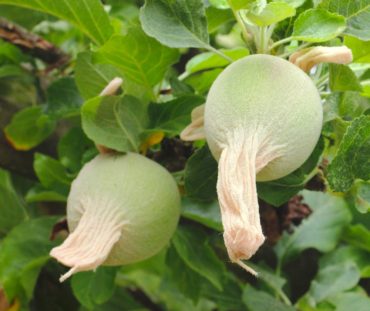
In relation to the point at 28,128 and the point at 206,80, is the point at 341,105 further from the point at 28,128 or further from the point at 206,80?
the point at 28,128

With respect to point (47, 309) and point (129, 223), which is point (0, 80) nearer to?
point (47, 309)

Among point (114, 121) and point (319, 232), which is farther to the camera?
point (319, 232)

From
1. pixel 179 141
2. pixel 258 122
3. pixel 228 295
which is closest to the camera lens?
pixel 258 122

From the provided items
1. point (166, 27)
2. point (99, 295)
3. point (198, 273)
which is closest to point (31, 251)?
point (99, 295)

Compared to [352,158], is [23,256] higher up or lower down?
lower down

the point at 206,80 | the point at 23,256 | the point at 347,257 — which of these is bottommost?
the point at 347,257

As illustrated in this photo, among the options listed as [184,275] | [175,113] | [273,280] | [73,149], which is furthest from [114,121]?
[273,280]

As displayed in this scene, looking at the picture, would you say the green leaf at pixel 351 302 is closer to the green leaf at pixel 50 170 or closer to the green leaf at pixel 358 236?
the green leaf at pixel 358 236

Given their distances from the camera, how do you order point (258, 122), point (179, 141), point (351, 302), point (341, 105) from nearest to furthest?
point (258, 122), point (341, 105), point (179, 141), point (351, 302)
